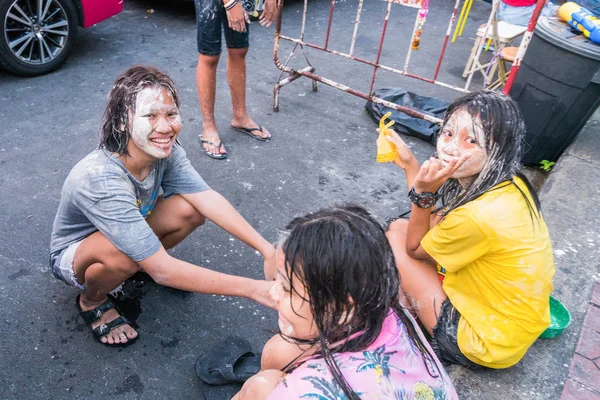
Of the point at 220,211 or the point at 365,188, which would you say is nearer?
the point at 220,211

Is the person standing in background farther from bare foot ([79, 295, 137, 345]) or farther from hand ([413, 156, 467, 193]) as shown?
hand ([413, 156, 467, 193])

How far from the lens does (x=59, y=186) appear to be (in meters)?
2.93

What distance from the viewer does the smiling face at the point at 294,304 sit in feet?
3.73

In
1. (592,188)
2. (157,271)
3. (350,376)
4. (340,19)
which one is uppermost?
(350,376)

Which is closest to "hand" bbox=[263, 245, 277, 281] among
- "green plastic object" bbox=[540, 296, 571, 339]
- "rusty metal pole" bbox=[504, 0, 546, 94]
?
"green plastic object" bbox=[540, 296, 571, 339]

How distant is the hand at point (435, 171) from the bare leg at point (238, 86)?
2080 mm

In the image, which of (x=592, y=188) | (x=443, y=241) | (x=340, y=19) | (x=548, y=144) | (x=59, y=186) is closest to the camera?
(x=443, y=241)

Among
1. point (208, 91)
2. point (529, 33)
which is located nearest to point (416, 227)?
point (529, 33)

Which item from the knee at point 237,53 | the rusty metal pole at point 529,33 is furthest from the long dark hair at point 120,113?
the rusty metal pole at point 529,33

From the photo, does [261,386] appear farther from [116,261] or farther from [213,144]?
[213,144]

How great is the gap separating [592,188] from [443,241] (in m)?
2.11

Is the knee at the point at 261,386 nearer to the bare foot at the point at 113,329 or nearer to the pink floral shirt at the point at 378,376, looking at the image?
the pink floral shirt at the point at 378,376

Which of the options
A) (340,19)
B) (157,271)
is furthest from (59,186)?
(340,19)

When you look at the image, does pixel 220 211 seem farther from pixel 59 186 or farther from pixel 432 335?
pixel 59 186
